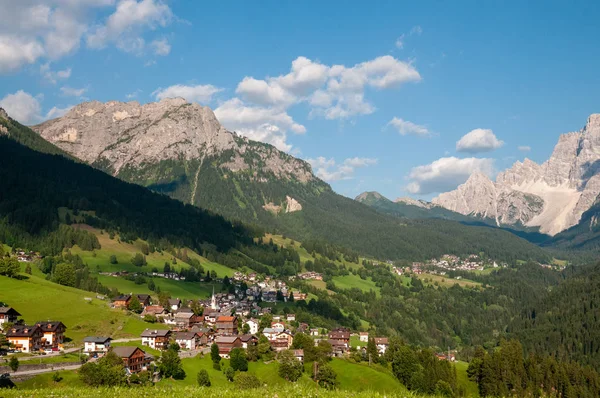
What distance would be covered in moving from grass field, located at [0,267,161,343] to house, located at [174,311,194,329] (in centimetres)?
1608

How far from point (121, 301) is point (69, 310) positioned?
75.1 ft

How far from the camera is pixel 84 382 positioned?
2881 inches

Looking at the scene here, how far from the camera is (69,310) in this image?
118 meters

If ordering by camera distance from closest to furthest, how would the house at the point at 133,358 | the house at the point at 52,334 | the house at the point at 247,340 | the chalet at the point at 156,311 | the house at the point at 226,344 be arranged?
the house at the point at 133,358 → the house at the point at 52,334 → the house at the point at 226,344 → the house at the point at 247,340 → the chalet at the point at 156,311

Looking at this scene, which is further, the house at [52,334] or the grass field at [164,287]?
the grass field at [164,287]

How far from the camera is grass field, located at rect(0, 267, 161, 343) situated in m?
112

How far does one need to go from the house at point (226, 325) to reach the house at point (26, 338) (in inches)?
2007

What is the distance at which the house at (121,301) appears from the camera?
13836cm

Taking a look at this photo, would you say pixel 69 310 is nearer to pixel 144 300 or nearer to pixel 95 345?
pixel 95 345

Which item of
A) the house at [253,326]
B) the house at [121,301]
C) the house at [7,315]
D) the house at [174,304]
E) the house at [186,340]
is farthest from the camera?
the house at [174,304]

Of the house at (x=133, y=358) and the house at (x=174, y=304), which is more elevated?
the house at (x=174, y=304)

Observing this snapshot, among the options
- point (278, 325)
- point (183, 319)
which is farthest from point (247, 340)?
point (278, 325)

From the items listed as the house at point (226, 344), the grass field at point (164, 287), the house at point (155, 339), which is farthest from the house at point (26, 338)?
the grass field at point (164, 287)

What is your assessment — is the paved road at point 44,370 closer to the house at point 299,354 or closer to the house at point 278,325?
the house at point 299,354
